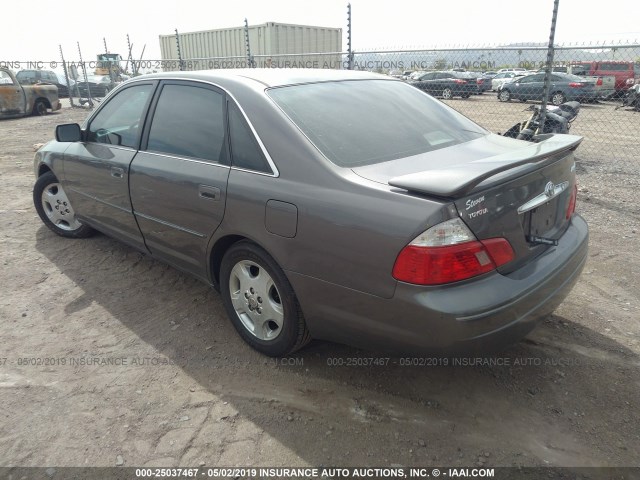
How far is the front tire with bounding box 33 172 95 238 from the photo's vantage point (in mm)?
4742

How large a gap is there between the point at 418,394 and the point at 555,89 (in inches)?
732

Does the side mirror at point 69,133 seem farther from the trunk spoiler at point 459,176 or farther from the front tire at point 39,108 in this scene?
the front tire at point 39,108

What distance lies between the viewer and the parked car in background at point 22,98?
14875 mm

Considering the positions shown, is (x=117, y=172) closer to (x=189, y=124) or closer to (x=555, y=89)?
(x=189, y=124)

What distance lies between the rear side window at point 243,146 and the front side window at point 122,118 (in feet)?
3.51

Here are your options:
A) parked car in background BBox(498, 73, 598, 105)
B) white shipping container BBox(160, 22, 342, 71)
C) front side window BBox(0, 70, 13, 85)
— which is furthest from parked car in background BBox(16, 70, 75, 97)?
parked car in background BBox(498, 73, 598, 105)

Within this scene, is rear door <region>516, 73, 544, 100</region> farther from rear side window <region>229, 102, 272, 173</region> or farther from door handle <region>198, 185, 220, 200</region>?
door handle <region>198, 185, 220, 200</region>

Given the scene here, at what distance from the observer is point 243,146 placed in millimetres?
2723

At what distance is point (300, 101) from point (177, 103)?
39.3 inches

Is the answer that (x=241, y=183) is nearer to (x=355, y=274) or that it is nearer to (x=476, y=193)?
(x=355, y=274)

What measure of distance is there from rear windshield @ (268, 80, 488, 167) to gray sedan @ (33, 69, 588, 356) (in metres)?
0.01

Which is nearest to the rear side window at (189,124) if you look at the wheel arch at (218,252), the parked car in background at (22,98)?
the wheel arch at (218,252)

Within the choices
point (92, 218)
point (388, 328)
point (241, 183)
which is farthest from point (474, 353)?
point (92, 218)

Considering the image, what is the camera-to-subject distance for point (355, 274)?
220 centimetres
